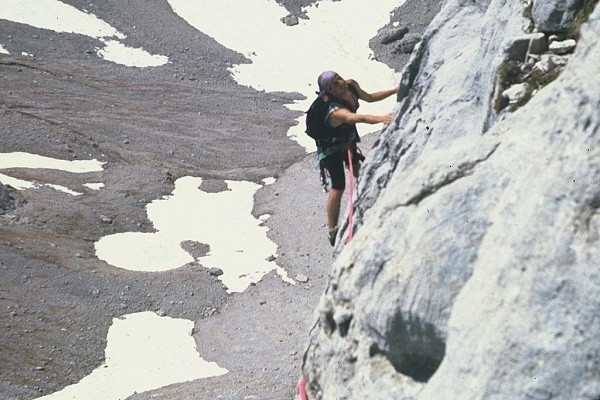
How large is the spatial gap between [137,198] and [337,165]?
18.3 m

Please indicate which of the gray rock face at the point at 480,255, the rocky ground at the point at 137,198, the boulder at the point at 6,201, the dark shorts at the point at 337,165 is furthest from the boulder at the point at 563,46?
the boulder at the point at 6,201

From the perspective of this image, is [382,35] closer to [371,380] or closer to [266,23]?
[266,23]

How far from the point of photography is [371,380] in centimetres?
657

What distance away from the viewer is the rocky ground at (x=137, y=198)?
1889 centimetres

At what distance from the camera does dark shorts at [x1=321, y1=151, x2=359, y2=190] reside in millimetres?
11375

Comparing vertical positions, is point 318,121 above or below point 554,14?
below

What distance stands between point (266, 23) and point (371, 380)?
4866cm

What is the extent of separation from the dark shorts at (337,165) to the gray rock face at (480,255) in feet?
9.15

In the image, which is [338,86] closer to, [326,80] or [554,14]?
[326,80]

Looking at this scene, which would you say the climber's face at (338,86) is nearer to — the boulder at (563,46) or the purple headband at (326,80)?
the purple headband at (326,80)

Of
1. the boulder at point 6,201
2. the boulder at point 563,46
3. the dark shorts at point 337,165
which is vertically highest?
the boulder at point 563,46

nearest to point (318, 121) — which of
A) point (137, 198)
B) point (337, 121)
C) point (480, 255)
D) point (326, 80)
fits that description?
point (337, 121)

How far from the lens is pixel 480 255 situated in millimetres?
5523

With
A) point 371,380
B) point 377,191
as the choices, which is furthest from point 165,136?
point 371,380
